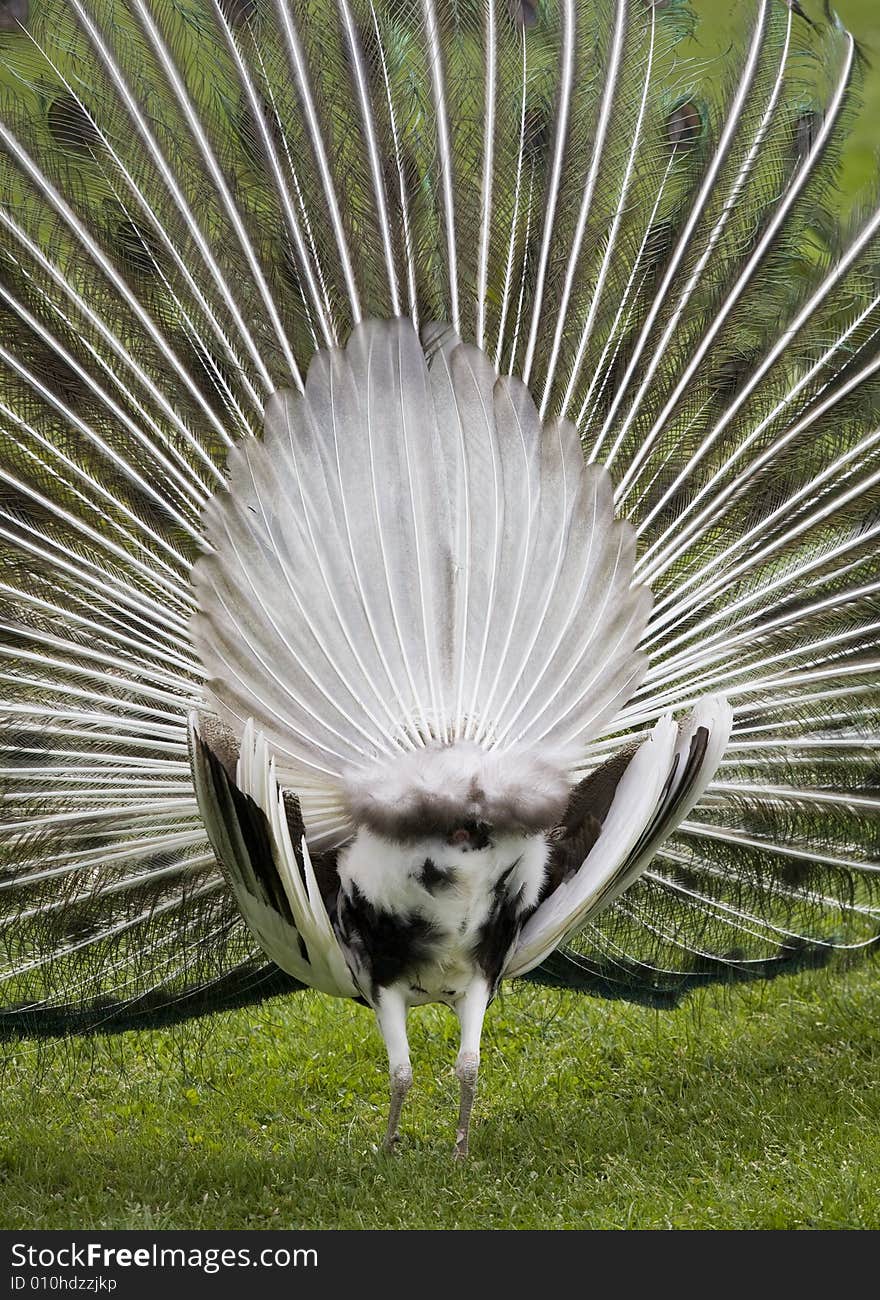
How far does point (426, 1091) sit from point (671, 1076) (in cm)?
85

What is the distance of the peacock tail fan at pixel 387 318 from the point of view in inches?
178

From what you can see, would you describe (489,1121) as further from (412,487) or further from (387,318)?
(387,318)

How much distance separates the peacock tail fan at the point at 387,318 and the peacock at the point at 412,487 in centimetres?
1

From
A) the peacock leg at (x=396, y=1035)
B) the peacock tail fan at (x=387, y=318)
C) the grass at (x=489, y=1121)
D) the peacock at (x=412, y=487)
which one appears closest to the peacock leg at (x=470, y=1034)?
the peacock at (x=412, y=487)

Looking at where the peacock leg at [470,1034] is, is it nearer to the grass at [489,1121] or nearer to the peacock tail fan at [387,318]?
the grass at [489,1121]

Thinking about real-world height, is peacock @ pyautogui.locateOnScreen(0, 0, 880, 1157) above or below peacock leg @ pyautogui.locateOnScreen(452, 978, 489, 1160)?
above

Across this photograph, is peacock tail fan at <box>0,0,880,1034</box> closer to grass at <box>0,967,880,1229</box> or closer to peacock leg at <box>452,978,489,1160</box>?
grass at <box>0,967,880,1229</box>

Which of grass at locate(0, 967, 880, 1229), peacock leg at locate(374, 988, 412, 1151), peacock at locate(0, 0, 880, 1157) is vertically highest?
peacock at locate(0, 0, 880, 1157)

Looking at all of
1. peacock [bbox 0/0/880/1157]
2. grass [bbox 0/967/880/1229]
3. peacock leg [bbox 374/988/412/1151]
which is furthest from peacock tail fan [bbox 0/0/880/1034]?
peacock leg [bbox 374/988/412/1151]

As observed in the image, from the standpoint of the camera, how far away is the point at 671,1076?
569 cm

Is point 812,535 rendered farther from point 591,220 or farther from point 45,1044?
point 45,1044

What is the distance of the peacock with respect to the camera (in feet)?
13.9

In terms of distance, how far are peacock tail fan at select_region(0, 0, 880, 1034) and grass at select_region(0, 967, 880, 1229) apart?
523mm

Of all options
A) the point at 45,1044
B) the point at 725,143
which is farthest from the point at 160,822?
the point at 725,143
